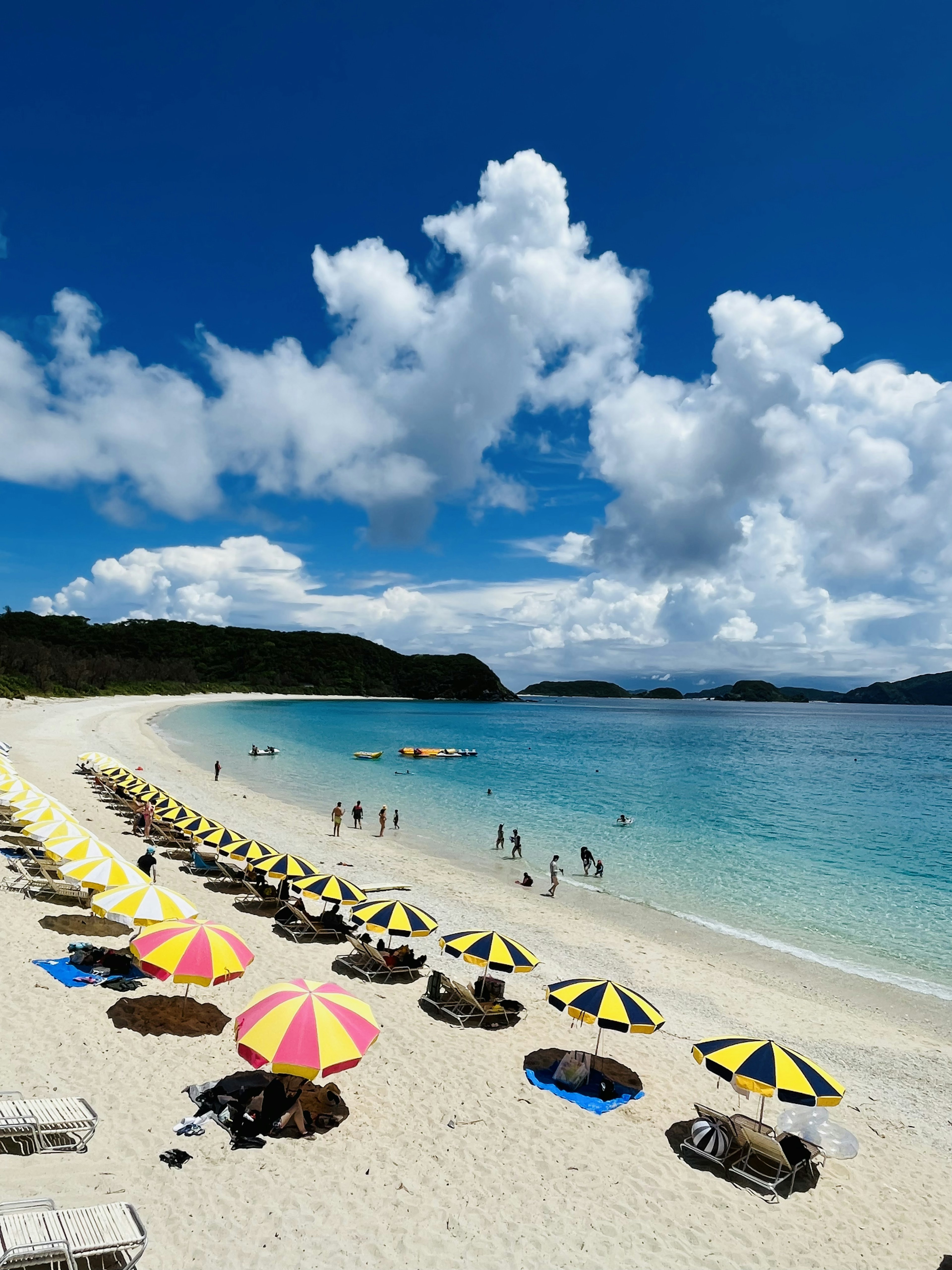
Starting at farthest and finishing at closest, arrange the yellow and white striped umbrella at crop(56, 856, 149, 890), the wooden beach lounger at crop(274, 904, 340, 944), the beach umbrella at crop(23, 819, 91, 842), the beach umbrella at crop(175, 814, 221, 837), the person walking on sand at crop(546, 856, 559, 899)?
1. the person walking on sand at crop(546, 856, 559, 899)
2. the beach umbrella at crop(175, 814, 221, 837)
3. the beach umbrella at crop(23, 819, 91, 842)
4. the wooden beach lounger at crop(274, 904, 340, 944)
5. the yellow and white striped umbrella at crop(56, 856, 149, 890)

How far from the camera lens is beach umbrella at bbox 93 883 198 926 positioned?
Answer: 11.8 metres

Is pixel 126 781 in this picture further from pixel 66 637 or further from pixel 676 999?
pixel 66 637

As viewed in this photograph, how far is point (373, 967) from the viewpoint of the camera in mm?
14016

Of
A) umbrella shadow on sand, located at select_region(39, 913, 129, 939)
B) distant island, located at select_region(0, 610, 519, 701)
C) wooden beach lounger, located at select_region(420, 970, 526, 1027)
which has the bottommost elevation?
wooden beach lounger, located at select_region(420, 970, 526, 1027)

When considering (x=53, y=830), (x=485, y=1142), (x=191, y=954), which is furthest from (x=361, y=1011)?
(x=53, y=830)

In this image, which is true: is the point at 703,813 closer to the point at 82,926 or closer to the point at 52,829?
the point at 52,829

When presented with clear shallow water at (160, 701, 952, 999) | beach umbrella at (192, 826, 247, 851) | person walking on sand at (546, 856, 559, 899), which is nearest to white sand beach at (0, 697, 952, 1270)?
beach umbrella at (192, 826, 247, 851)

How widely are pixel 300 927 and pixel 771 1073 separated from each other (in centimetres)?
1105

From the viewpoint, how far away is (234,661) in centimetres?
19338

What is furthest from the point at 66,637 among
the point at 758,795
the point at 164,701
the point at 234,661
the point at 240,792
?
Answer: the point at 758,795

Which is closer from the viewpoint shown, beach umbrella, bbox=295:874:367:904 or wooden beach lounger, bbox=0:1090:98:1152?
wooden beach lounger, bbox=0:1090:98:1152

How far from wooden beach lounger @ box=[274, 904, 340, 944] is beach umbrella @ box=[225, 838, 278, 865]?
82.2 inches

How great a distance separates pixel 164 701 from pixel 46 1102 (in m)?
117

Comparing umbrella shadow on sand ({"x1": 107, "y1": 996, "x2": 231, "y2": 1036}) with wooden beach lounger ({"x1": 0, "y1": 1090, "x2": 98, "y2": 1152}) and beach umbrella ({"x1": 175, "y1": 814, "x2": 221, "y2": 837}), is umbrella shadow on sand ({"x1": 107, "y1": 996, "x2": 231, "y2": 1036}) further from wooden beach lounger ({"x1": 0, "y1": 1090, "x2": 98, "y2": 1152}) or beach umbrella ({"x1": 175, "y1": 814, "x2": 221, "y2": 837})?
beach umbrella ({"x1": 175, "y1": 814, "x2": 221, "y2": 837})
